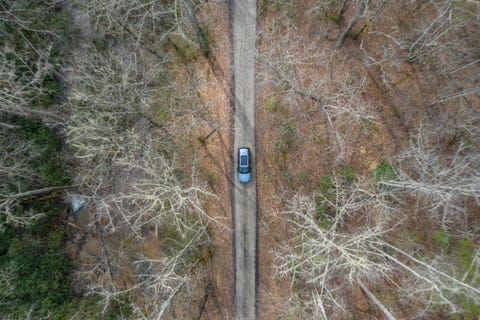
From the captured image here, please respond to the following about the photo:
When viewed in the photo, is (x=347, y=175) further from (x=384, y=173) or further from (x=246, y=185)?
(x=246, y=185)

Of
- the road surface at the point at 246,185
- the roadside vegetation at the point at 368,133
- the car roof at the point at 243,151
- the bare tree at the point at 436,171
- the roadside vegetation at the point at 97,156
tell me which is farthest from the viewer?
the road surface at the point at 246,185

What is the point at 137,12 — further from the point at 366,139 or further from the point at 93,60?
the point at 366,139

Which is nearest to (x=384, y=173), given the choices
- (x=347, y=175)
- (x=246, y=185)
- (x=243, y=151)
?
(x=347, y=175)

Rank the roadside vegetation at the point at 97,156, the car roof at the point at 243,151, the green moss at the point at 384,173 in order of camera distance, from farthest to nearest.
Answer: the car roof at the point at 243,151 < the green moss at the point at 384,173 < the roadside vegetation at the point at 97,156

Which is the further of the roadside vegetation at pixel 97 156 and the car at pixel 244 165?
the car at pixel 244 165

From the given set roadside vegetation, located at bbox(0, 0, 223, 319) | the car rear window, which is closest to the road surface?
the car rear window

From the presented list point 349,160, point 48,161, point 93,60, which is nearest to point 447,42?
point 349,160

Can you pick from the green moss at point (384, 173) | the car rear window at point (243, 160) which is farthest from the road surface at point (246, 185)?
the green moss at point (384, 173)

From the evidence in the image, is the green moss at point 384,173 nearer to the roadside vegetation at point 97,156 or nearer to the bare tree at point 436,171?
the bare tree at point 436,171
